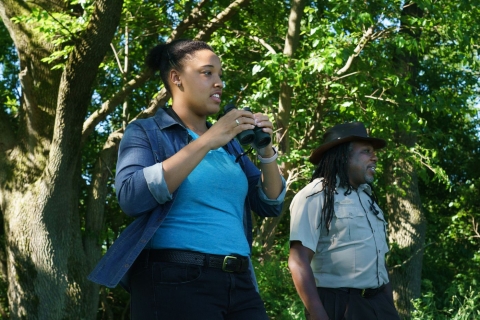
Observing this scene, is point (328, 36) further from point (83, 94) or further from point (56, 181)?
point (56, 181)

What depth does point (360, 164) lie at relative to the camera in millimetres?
4578

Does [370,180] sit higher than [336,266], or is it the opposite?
[370,180]

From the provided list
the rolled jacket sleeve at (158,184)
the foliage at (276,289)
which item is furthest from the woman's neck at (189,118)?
the foliage at (276,289)

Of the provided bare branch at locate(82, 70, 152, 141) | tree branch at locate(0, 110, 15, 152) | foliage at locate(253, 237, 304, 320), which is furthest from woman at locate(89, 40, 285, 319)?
tree branch at locate(0, 110, 15, 152)

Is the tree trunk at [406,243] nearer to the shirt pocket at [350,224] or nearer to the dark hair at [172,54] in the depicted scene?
the shirt pocket at [350,224]

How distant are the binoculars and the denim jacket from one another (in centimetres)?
28

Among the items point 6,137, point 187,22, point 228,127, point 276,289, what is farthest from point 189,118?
point 6,137

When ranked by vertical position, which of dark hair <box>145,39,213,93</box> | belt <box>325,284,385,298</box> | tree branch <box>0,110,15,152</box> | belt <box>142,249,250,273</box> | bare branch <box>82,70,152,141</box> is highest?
bare branch <box>82,70,152,141</box>

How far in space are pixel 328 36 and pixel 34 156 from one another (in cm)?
471

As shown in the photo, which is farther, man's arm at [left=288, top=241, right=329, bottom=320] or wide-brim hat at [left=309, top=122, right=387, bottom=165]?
wide-brim hat at [left=309, top=122, right=387, bottom=165]

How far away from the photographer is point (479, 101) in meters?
21.2

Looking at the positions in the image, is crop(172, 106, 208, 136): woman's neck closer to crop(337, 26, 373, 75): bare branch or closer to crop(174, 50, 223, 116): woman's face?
crop(174, 50, 223, 116): woman's face

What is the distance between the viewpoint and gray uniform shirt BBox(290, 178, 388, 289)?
13.9 ft

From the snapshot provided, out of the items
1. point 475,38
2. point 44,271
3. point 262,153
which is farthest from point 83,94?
point 262,153
